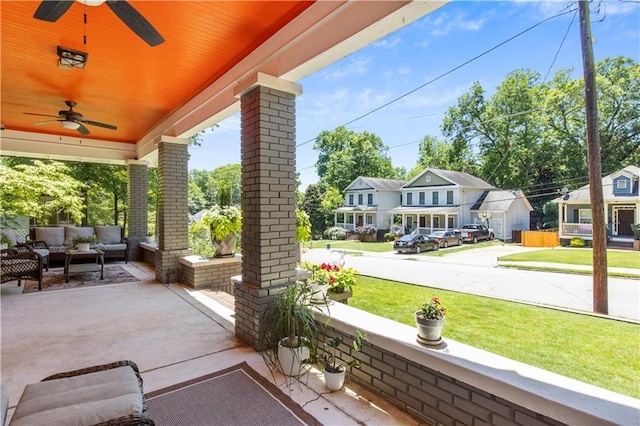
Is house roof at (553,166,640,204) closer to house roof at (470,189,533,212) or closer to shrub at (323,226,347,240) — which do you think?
house roof at (470,189,533,212)

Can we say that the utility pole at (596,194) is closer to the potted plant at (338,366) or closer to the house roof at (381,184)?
the potted plant at (338,366)

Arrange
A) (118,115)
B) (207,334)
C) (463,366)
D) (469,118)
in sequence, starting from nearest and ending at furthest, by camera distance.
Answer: (463,366) < (207,334) < (118,115) < (469,118)

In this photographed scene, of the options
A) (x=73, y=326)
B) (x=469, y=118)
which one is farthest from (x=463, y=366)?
(x=469, y=118)

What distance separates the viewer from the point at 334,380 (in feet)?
7.55

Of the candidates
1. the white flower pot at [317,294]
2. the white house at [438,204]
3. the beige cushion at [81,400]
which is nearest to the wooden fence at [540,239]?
the white house at [438,204]

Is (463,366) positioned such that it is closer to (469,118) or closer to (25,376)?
(25,376)

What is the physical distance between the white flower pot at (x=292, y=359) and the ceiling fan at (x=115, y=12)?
262 cm

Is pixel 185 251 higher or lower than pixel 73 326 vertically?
higher

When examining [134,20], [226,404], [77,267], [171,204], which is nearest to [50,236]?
[77,267]

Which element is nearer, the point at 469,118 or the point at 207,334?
the point at 207,334

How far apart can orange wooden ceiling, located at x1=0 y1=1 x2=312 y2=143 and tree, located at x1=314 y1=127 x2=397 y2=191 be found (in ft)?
88.1

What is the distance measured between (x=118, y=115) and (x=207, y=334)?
455 cm

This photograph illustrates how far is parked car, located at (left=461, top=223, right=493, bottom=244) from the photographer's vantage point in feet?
63.7

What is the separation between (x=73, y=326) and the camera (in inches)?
142
